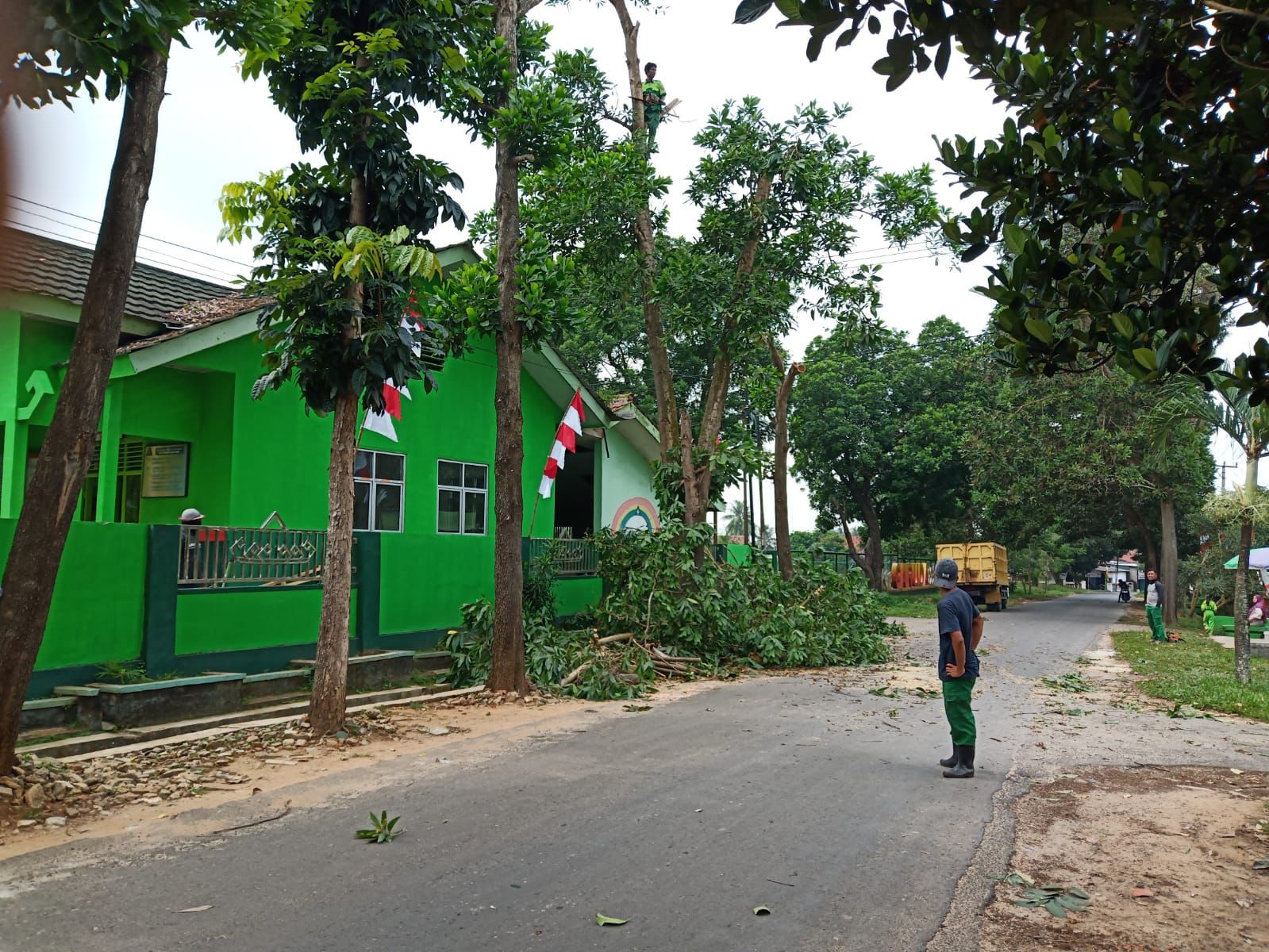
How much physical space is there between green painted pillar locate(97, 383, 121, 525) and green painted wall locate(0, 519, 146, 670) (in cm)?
256

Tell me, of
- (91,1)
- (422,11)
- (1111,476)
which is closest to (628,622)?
(422,11)

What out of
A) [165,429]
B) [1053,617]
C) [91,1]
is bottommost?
[1053,617]

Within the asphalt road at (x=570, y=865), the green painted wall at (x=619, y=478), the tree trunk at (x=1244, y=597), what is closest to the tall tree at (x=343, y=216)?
the asphalt road at (x=570, y=865)

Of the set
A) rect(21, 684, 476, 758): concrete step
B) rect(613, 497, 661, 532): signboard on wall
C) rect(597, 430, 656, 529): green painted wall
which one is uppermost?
rect(597, 430, 656, 529): green painted wall

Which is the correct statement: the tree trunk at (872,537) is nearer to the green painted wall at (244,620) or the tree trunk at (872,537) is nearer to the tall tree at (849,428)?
the tall tree at (849,428)

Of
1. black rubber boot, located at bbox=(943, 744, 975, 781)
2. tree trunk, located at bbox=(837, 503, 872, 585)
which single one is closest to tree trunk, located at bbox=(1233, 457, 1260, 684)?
black rubber boot, located at bbox=(943, 744, 975, 781)

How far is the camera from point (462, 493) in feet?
54.9

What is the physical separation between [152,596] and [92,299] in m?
4.01

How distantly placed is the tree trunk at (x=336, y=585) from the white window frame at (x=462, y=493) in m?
6.76

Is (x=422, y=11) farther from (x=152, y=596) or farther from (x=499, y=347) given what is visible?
(x=152, y=596)

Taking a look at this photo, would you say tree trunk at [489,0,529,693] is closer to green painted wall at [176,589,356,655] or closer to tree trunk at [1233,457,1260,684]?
green painted wall at [176,589,356,655]

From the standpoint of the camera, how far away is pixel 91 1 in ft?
14.4

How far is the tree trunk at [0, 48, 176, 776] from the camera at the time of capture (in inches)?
251

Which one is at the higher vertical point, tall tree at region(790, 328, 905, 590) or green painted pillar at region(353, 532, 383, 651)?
tall tree at region(790, 328, 905, 590)
